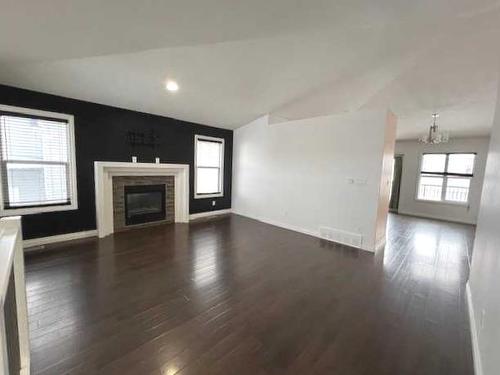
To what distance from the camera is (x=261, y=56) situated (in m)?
3.22

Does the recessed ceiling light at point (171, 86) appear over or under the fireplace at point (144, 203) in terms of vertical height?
over

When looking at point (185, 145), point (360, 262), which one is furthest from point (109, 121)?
point (360, 262)

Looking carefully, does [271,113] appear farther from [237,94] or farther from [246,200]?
[246,200]

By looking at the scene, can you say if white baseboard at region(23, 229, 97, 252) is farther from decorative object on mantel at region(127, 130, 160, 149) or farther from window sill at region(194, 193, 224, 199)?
window sill at region(194, 193, 224, 199)

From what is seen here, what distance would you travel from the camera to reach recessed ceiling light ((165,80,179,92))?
12.2 ft

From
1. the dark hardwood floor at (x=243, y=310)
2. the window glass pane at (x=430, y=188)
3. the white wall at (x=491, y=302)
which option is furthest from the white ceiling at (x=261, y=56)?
the dark hardwood floor at (x=243, y=310)

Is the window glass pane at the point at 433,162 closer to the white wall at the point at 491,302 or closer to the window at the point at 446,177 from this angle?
the window at the point at 446,177

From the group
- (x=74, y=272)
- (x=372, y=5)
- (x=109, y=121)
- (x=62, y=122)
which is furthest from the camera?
(x=109, y=121)

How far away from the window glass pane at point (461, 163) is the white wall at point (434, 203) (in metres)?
0.17

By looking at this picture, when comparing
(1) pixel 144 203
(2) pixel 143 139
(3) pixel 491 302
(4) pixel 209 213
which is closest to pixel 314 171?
(4) pixel 209 213

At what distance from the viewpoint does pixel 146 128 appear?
15.8 ft

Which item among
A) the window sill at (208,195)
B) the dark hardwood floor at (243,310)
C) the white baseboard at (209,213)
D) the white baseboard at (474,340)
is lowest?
the dark hardwood floor at (243,310)

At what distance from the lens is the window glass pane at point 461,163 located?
261 inches

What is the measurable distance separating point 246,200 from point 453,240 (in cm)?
475
